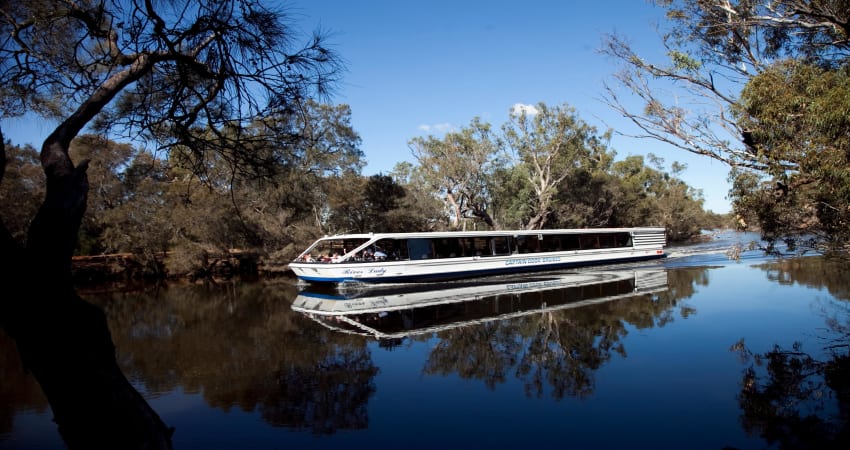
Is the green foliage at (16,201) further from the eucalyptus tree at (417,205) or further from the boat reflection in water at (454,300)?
the eucalyptus tree at (417,205)

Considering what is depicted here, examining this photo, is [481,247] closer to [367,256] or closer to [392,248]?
[392,248]

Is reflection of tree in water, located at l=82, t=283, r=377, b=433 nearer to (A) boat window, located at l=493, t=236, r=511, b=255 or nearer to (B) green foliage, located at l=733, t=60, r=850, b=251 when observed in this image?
(B) green foliage, located at l=733, t=60, r=850, b=251

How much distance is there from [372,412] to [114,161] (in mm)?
30370

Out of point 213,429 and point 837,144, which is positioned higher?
point 837,144

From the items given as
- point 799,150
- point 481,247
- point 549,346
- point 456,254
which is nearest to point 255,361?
point 549,346

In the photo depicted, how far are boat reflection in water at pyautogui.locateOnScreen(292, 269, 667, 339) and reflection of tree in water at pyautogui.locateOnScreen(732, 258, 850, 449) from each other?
222 inches

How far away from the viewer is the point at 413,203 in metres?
31.7

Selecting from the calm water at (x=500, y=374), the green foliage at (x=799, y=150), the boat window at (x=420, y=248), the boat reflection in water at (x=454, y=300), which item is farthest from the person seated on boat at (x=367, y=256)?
the green foliage at (x=799, y=150)

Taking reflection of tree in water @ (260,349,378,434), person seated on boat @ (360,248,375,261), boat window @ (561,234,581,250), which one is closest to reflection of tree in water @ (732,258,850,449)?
reflection of tree in water @ (260,349,378,434)

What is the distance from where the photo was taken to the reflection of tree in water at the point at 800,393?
542cm

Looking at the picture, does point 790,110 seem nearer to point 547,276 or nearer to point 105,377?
point 105,377

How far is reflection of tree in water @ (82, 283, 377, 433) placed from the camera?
6957 millimetres

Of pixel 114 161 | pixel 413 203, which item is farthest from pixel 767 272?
pixel 114 161

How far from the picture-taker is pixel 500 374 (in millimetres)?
8047
